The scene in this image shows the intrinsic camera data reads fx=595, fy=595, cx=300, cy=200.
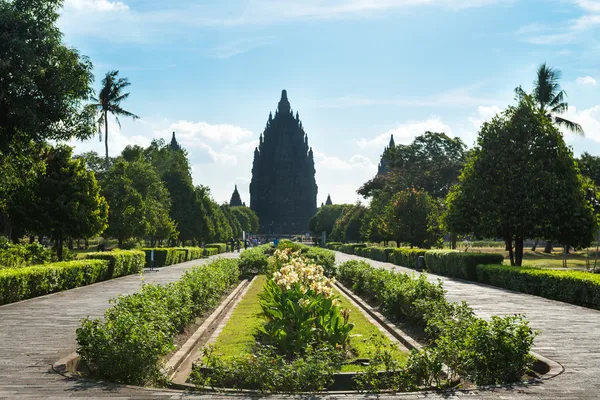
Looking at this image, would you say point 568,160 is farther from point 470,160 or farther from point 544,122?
point 470,160

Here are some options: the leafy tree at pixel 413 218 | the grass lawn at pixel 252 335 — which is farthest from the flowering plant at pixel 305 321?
the leafy tree at pixel 413 218

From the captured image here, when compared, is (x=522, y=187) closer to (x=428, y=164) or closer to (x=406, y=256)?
(x=406, y=256)

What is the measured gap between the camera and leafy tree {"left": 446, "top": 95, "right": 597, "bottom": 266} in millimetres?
24016

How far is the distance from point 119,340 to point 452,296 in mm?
11969

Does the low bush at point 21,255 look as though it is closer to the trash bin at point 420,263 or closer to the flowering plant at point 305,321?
Result: the flowering plant at point 305,321

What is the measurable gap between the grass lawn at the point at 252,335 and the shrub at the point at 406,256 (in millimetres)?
19050

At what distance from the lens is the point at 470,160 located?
27.3 m

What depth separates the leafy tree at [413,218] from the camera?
44.3 metres

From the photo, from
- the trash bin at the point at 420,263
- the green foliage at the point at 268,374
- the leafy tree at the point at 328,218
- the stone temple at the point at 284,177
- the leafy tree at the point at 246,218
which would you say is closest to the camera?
the green foliage at the point at 268,374

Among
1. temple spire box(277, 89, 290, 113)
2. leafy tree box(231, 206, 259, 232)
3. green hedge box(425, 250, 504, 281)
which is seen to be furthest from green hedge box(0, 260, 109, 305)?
temple spire box(277, 89, 290, 113)

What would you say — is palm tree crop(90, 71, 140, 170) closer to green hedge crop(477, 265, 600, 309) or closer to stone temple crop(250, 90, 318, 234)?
green hedge crop(477, 265, 600, 309)

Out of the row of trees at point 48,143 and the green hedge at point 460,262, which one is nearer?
the row of trees at point 48,143

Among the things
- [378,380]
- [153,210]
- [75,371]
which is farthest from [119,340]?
[153,210]

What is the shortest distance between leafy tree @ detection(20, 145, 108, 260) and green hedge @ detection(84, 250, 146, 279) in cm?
185
